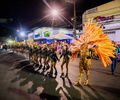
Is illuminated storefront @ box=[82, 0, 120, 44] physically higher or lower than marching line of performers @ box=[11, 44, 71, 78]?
higher

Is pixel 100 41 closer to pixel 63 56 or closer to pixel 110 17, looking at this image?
pixel 63 56

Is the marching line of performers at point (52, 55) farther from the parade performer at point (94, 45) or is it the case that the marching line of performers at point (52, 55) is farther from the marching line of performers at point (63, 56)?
the parade performer at point (94, 45)

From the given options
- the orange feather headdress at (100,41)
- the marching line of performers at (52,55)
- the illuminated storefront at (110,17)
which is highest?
the illuminated storefront at (110,17)

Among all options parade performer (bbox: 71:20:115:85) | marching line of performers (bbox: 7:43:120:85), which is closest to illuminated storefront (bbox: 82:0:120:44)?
marching line of performers (bbox: 7:43:120:85)

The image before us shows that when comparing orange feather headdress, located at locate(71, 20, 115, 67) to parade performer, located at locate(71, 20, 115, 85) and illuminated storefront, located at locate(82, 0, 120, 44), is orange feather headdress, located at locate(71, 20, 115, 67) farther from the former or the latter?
illuminated storefront, located at locate(82, 0, 120, 44)

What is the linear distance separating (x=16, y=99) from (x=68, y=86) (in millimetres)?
3220

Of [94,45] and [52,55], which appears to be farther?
[52,55]

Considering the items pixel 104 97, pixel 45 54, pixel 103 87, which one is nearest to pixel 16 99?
pixel 104 97

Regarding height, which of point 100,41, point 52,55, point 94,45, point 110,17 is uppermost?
Result: point 110,17

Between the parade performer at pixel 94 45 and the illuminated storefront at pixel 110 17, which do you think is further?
the illuminated storefront at pixel 110 17

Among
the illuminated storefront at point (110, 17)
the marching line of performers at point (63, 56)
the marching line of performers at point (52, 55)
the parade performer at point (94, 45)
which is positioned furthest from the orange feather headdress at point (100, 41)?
the illuminated storefront at point (110, 17)

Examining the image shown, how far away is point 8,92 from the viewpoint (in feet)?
30.6

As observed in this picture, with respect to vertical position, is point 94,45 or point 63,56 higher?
point 94,45

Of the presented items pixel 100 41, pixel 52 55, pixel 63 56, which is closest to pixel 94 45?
pixel 100 41
